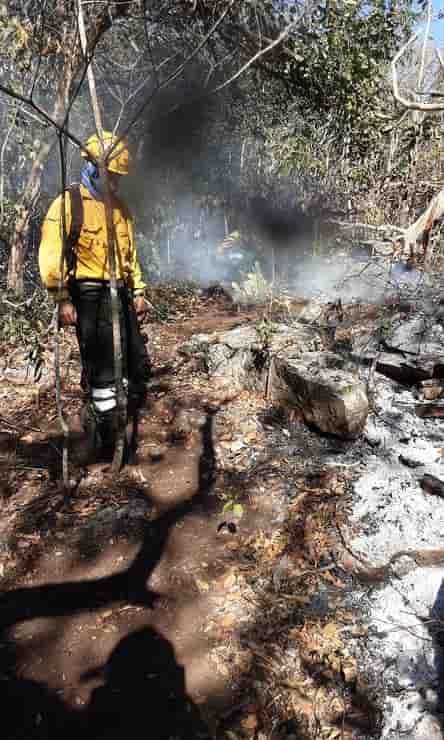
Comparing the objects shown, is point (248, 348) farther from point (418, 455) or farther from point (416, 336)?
point (418, 455)

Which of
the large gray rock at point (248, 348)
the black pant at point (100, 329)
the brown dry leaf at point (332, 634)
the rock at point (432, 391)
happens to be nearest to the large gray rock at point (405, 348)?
the rock at point (432, 391)

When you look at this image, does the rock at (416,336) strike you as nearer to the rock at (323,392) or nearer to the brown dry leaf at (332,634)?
the rock at (323,392)

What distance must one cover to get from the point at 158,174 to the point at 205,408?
21.5ft

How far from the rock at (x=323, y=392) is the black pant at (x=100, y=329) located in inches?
58.2

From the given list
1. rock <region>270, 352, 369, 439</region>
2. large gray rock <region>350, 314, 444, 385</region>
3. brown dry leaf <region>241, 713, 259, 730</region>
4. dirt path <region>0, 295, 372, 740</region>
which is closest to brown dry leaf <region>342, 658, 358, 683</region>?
dirt path <region>0, 295, 372, 740</region>

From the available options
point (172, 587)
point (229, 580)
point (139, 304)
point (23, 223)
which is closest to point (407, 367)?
point (139, 304)

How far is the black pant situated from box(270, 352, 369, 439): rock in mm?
1478

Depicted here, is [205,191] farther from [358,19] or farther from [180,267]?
[358,19]

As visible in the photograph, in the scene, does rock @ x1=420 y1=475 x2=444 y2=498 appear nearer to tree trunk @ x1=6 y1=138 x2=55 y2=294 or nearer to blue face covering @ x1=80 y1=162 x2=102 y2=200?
blue face covering @ x1=80 y1=162 x2=102 y2=200

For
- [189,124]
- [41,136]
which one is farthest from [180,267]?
[41,136]

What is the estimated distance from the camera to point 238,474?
11.4ft

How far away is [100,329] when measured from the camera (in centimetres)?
313

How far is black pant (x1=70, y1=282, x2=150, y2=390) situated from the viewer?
308 centimetres

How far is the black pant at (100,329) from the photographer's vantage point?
10.1ft
